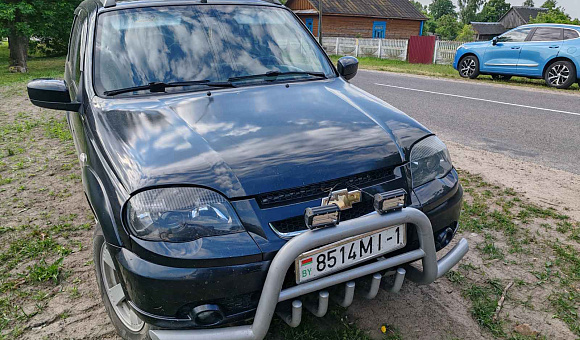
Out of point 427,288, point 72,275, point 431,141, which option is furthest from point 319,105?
point 72,275

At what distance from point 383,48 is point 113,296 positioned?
2546 centimetres

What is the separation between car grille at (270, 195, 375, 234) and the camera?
1.87 metres

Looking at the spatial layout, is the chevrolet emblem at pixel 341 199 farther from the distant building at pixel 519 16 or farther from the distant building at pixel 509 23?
the distant building at pixel 519 16

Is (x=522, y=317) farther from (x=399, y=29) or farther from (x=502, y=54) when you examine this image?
(x=399, y=29)

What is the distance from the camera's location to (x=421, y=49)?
22594mm

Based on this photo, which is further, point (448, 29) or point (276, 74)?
point (448, 29)

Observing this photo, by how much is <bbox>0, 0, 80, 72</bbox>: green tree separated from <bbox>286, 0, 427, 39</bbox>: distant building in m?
22.9

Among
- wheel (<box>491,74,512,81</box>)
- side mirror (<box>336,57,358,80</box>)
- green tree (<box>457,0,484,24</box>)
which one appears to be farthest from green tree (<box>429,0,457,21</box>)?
side mirror (<box>336,57,358,80</box>)

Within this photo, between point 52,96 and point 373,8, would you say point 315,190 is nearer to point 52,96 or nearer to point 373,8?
point 52,96

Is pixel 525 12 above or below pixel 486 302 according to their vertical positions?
above

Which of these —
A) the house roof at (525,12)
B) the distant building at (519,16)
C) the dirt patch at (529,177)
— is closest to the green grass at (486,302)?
the dirt patch at (529,177)

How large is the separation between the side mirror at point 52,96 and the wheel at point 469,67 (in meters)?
14.0

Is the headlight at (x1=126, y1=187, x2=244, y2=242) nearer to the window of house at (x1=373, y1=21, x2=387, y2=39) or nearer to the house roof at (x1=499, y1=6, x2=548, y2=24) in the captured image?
the window of house at (x1=373, y1=21, x2=387, y2=39)

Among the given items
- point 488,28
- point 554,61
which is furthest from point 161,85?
point 488,28
